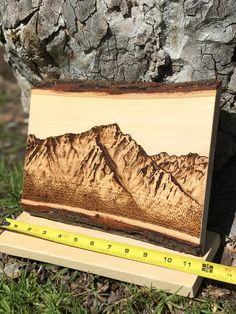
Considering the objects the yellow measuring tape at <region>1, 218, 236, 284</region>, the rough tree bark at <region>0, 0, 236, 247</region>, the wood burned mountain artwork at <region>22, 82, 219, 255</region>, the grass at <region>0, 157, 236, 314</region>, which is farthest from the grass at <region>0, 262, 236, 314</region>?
the rough tree bark at <region>0, 0, 236, 247</region>

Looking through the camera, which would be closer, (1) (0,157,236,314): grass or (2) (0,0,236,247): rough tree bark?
(1) (0,157,236,314): grass

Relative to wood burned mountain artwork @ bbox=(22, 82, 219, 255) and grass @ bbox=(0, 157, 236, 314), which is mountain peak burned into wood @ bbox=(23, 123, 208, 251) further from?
grass @ bbox=(0, 157, 236, 314)

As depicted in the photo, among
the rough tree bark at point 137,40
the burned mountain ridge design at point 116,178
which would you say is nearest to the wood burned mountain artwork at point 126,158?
the burned mountain ridge design at point 116,178

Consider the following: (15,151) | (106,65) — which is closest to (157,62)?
(106,65)

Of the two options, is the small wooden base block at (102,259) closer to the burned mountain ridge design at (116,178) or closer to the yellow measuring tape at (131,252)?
the yellow measuring tape at (131,252)

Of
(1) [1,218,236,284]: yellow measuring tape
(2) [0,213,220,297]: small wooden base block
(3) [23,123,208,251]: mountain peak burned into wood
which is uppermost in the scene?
(3) [23,123,208,251]: mountain peak burned into wood
